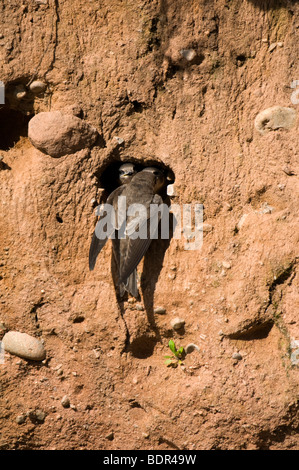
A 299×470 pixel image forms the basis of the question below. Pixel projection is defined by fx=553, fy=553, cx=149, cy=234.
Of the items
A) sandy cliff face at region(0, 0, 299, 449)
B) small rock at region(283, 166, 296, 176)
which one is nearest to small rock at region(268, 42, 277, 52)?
sandy cliff face at region(0, 0, 299, 449)

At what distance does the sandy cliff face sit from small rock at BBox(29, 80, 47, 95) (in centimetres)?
2

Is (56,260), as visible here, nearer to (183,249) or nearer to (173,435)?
(183,249)

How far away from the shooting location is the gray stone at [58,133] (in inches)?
109

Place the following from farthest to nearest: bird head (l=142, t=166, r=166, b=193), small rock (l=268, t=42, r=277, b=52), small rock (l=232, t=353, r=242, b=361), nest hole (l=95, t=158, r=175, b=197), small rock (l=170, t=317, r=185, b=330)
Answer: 1. bird head (l=142, t=166, r=166, b=193)
2. nest hole (l=95, t=158, r=175, b=197)
3. small rock (l=268, t=42, r=277, b=52)
4. small rock (l=170, t=317, r=185, b=330)
5. small rock (l=232, t=353, r=242, b=361)

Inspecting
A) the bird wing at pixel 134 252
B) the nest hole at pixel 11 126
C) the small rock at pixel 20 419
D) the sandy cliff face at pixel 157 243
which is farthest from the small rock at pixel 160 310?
the nest hole at pixel 11 126

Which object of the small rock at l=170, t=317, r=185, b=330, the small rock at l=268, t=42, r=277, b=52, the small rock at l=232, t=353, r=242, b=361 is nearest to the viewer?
the small rock at l=232, t=353, r=242, b=361

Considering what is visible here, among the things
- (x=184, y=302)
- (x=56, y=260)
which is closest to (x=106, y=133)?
(x=56, y=260)

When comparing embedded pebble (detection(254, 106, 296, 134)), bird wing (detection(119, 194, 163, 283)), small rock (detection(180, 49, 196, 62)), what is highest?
small rock (detection(180, 49, 196, 62))

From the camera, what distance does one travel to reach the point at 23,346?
271 centimetres

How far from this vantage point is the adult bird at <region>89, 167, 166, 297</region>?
8.77 ft

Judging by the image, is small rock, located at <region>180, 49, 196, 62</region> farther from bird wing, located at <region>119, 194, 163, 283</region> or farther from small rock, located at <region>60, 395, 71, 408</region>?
small rock, located at <region>60, 395, 71, 408</region>

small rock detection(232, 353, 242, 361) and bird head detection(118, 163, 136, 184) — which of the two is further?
bird head detection(118, 163, 136, 184)

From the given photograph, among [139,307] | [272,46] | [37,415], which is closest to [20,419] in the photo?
[37,415]

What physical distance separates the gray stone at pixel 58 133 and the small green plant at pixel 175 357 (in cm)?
110
